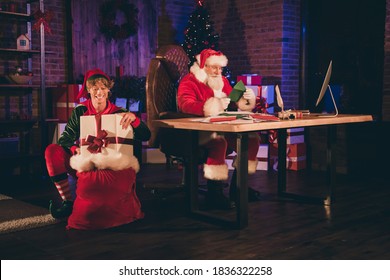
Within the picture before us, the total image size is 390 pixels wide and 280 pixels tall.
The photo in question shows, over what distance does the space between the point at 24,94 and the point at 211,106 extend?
2.97m

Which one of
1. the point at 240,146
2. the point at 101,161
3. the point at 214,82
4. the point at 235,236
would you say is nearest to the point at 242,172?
the point at 240,146

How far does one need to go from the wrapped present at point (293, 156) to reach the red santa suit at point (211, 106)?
6.26 feet

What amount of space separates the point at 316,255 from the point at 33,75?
420cm

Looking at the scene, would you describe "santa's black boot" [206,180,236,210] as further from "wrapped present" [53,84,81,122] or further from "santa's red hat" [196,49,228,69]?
"wrapped present" [53,84,81,122]

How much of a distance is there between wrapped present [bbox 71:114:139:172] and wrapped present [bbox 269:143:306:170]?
114 inches

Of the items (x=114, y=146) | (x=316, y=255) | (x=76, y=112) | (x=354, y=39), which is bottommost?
(x=316, y=255)

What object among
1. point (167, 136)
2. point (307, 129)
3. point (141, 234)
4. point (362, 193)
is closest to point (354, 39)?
point (307, 129)

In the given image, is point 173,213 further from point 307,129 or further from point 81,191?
point 307,129

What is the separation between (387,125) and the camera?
5355mm

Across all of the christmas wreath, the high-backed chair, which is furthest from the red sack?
the christmas wreath

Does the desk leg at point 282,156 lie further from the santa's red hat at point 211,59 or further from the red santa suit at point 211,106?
the santa's red hat at point 211,59

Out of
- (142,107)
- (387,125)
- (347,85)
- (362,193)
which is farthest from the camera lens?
(142,107)

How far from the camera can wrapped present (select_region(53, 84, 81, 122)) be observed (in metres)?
5.62

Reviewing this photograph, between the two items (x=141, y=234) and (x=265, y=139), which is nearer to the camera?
(x=141, y=234)
